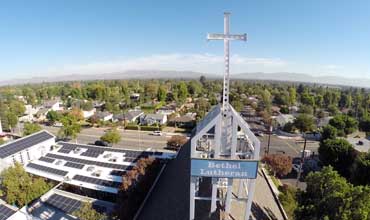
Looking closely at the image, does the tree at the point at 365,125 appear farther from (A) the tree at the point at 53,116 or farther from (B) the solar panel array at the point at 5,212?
(A) the tree at the point at 53,116

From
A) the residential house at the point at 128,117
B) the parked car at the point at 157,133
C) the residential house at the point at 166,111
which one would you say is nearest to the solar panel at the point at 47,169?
the parked car at the point at 157,133

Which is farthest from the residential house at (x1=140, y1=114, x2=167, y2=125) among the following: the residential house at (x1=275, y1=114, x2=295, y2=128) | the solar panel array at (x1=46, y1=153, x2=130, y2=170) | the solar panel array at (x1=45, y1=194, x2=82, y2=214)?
the solar panel array at (x1=45, y1=194, x2=82, y2=214)

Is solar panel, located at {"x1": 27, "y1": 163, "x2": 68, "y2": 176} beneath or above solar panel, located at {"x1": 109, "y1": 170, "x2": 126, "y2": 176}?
beneath

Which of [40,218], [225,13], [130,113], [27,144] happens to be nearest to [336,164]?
[225,13]

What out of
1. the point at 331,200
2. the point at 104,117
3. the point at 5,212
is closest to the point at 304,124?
the point at 331,200

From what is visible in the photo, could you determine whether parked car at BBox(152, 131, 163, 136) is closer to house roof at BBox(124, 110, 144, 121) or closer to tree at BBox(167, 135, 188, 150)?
tree at BBox(167, 135, 188, 150)

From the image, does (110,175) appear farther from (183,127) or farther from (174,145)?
(183,127)
